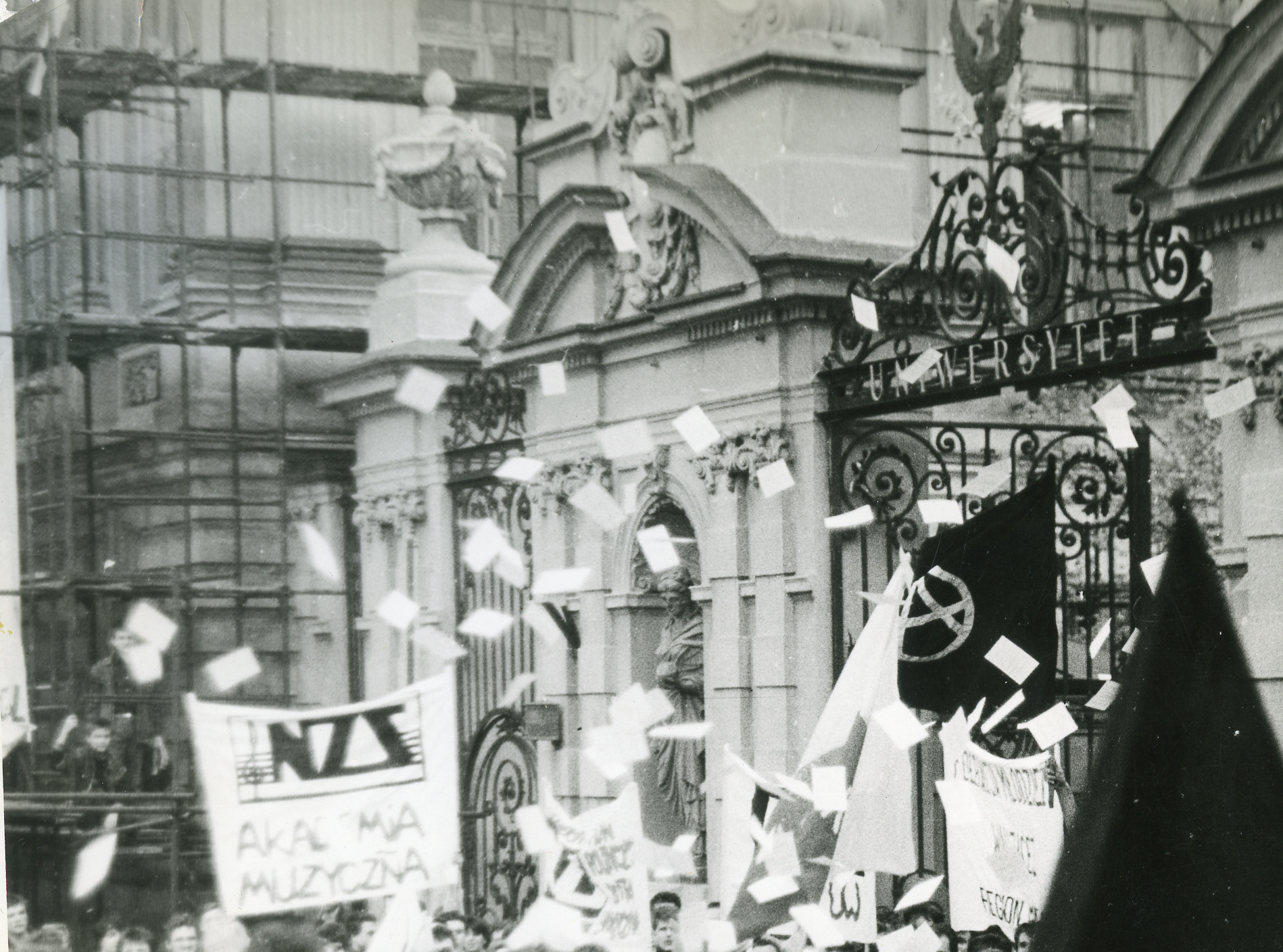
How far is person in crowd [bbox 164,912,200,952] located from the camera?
5270 mm

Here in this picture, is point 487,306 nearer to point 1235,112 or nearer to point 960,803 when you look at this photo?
point 960,803

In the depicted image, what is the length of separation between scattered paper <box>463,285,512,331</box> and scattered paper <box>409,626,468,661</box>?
2.73ft

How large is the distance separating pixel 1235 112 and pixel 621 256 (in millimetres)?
1699

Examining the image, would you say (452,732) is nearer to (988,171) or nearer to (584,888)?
(584,888)

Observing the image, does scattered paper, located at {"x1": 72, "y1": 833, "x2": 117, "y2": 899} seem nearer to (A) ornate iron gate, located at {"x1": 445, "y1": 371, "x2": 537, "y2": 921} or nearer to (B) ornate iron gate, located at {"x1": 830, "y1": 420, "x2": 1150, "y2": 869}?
(A) ornate iron gate, located at {"x1": 445, "y1": 371, "x2": 537, "y2": 921}

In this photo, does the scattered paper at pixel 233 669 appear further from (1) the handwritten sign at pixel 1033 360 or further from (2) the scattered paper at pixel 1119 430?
(2) the scattered paper at pixel 1119 430

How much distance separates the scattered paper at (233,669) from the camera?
545cm

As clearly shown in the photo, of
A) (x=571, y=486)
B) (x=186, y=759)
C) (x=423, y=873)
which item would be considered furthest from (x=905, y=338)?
(x=186, y=759)

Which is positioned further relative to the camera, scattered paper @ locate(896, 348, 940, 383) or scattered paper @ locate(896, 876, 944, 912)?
scattered paper @ locate(896, 876, 944, 912)

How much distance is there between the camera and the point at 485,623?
17.7 ft

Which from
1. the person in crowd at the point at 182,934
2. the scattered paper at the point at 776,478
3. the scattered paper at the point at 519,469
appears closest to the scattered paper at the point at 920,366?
the scattered paper at the point at 776,478

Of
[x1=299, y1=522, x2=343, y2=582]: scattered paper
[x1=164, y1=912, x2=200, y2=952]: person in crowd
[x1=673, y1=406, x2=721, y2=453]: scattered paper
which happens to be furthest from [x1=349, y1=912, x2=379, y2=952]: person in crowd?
[x1=673, y1=406, x2=721, y2=453]: scattered paper

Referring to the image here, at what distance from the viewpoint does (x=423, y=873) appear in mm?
5277

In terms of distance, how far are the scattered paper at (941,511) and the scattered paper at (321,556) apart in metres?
1.71
